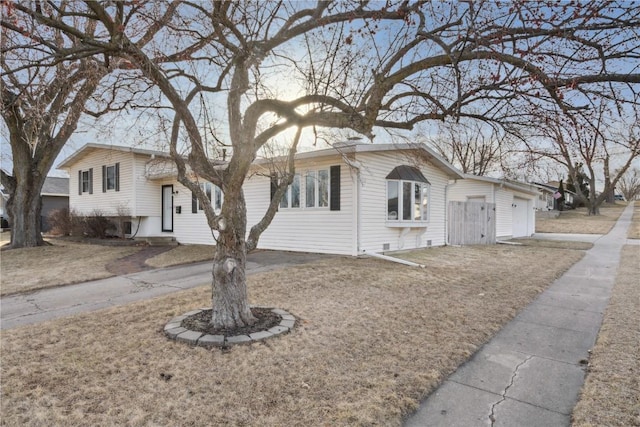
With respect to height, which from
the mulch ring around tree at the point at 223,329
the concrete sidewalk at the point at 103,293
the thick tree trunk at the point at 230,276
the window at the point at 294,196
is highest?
the window at the point at 294,196

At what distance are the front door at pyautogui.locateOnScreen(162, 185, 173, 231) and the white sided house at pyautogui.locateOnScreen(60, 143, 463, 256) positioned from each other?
1.7 inches

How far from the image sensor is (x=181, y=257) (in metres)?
11.8

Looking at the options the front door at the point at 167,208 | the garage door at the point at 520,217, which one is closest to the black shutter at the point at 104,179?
the front door at the point at 167,208

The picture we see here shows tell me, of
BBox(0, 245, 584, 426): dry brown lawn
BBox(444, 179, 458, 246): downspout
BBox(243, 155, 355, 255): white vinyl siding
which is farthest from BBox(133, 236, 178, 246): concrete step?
BBox(444, 179, 458, 246): downspout

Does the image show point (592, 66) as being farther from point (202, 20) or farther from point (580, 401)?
point (202, 20)

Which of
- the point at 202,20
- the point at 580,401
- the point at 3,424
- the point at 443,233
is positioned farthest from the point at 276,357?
the point at 443,233

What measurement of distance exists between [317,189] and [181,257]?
4615 millimetres

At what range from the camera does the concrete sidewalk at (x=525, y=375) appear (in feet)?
9.71

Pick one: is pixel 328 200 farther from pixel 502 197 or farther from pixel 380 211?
pixel 502 197

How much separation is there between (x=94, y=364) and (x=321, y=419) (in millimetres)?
2397

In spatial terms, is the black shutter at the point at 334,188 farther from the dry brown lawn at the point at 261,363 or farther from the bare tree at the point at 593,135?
the bare tree at the point at 593,135

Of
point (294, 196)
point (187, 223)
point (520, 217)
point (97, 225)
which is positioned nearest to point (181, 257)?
point (294, 196)

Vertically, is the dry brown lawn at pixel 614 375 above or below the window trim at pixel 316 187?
below

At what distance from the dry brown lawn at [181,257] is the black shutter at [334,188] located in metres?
3.92
